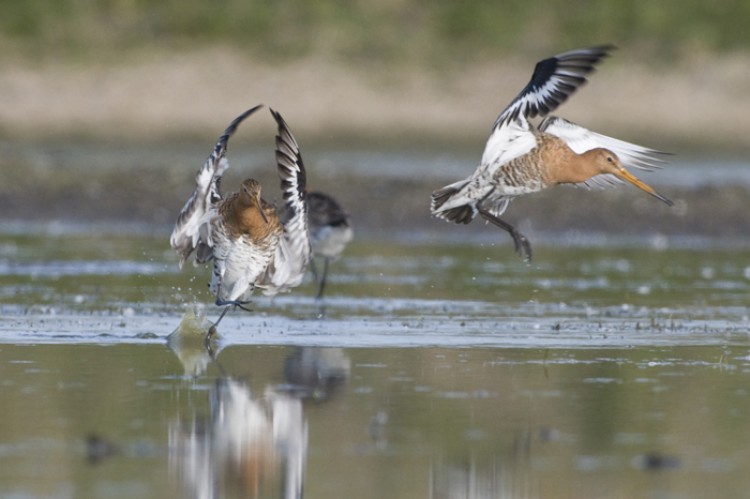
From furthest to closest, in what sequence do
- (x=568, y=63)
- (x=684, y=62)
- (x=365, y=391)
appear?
1. (x=684, y=62)
2. (x=568, y=63)
3. (x=365, y=391)

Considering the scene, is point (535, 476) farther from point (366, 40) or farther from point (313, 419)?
point (366, 40)

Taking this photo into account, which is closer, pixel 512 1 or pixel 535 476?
pixel 535 476

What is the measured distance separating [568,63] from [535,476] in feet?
17.6

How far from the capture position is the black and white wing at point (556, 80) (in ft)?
40.7

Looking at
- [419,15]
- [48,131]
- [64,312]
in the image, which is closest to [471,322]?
[64,312]

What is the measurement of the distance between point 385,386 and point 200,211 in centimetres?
273

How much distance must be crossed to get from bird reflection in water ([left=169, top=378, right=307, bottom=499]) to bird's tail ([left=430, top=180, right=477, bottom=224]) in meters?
4.14

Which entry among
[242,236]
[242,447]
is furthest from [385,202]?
[242,447]

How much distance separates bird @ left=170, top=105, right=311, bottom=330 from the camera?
12023 mm

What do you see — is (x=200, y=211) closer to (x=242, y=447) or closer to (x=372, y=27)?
(x=242, y=447)

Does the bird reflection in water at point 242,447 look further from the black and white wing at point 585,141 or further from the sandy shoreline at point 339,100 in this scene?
the sandy shoreline at point 339,100

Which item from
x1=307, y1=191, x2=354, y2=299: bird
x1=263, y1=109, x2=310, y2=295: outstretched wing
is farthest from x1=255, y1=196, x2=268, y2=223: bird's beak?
x1=307, y1=191, x2=354, y2=299: bird

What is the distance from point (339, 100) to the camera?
30703 mm

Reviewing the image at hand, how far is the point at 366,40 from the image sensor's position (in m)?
32.8
